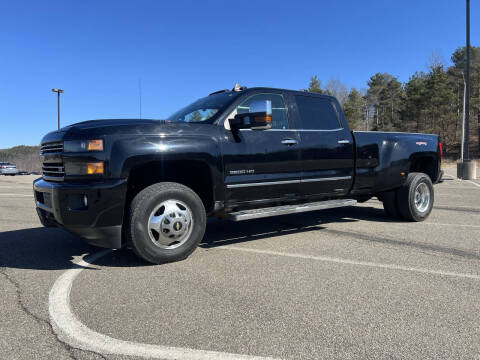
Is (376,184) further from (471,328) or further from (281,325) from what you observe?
(281,325)

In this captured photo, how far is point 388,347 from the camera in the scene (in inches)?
82.8

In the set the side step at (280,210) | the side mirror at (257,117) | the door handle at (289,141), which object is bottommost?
the side step at (280,210)

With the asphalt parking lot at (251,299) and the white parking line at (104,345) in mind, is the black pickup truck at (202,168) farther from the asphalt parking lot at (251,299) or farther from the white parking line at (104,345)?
the white parking line at (104,345)

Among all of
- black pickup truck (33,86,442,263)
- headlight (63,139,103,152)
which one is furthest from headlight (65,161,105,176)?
headlight (63,139,103,152)

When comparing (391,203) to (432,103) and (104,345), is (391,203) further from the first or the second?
(432,103)

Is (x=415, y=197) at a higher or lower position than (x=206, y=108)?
lower

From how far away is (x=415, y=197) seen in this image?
610cm

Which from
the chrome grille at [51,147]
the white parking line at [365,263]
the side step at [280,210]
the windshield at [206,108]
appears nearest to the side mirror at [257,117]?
the windshield at [206,108]

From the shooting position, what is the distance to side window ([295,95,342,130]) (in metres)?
4.98

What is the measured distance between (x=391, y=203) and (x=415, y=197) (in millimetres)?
386

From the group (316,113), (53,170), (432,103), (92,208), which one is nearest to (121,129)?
(92,208)

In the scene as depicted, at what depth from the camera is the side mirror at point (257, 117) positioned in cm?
387

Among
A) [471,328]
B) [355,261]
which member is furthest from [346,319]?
[355,261]

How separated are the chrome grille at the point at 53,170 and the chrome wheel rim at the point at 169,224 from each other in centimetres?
96
